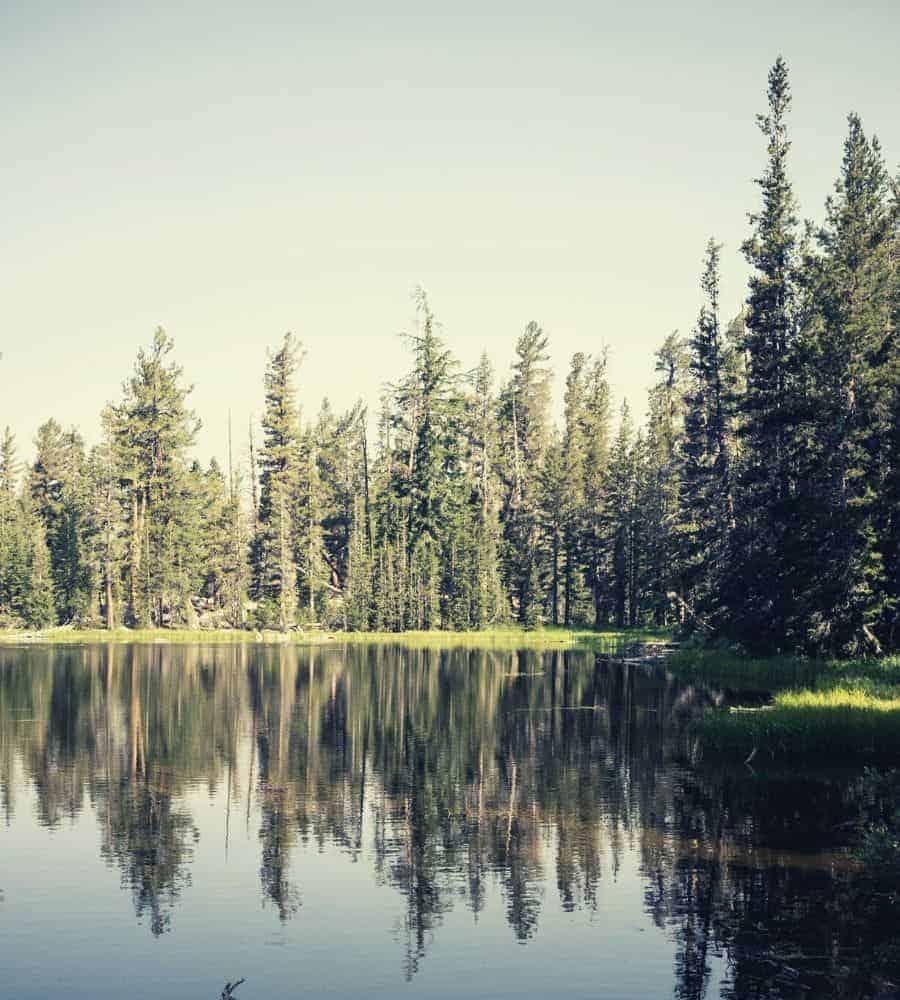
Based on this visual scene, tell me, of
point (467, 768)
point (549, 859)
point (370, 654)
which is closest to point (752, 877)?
point (549, 859)

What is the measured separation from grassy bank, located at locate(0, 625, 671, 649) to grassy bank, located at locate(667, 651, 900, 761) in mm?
51799

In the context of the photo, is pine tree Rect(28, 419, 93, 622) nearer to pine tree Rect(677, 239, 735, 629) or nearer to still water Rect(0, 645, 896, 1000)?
pine tree Rect(677, 239, 735, 629)

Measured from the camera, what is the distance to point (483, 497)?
121m

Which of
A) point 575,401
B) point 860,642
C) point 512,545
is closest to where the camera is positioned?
point 860,642

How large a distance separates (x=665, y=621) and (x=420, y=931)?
92871 mm

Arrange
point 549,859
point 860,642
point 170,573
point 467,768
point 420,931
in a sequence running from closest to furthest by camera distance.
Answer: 1. point 420,931
2. point 549,859
3. point 467,768
4. point 860,642
5. point 170,573

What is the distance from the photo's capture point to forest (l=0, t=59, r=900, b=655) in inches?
2327

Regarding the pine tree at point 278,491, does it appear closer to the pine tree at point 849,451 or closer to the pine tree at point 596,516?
the pine tree at point 596,516

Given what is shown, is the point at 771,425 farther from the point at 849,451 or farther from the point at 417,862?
the point at 417,862

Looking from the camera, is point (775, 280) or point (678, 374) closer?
point (775, 280)

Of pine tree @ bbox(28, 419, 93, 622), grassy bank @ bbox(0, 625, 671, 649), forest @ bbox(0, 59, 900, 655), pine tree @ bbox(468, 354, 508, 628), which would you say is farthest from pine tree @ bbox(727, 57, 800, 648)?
pine tree @ bbox(28, 419, 93, 622)

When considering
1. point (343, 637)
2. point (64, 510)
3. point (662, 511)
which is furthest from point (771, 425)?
point (64, 510)

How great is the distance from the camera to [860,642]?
48.3 m

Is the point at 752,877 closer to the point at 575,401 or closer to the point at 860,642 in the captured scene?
the point at 860,642
